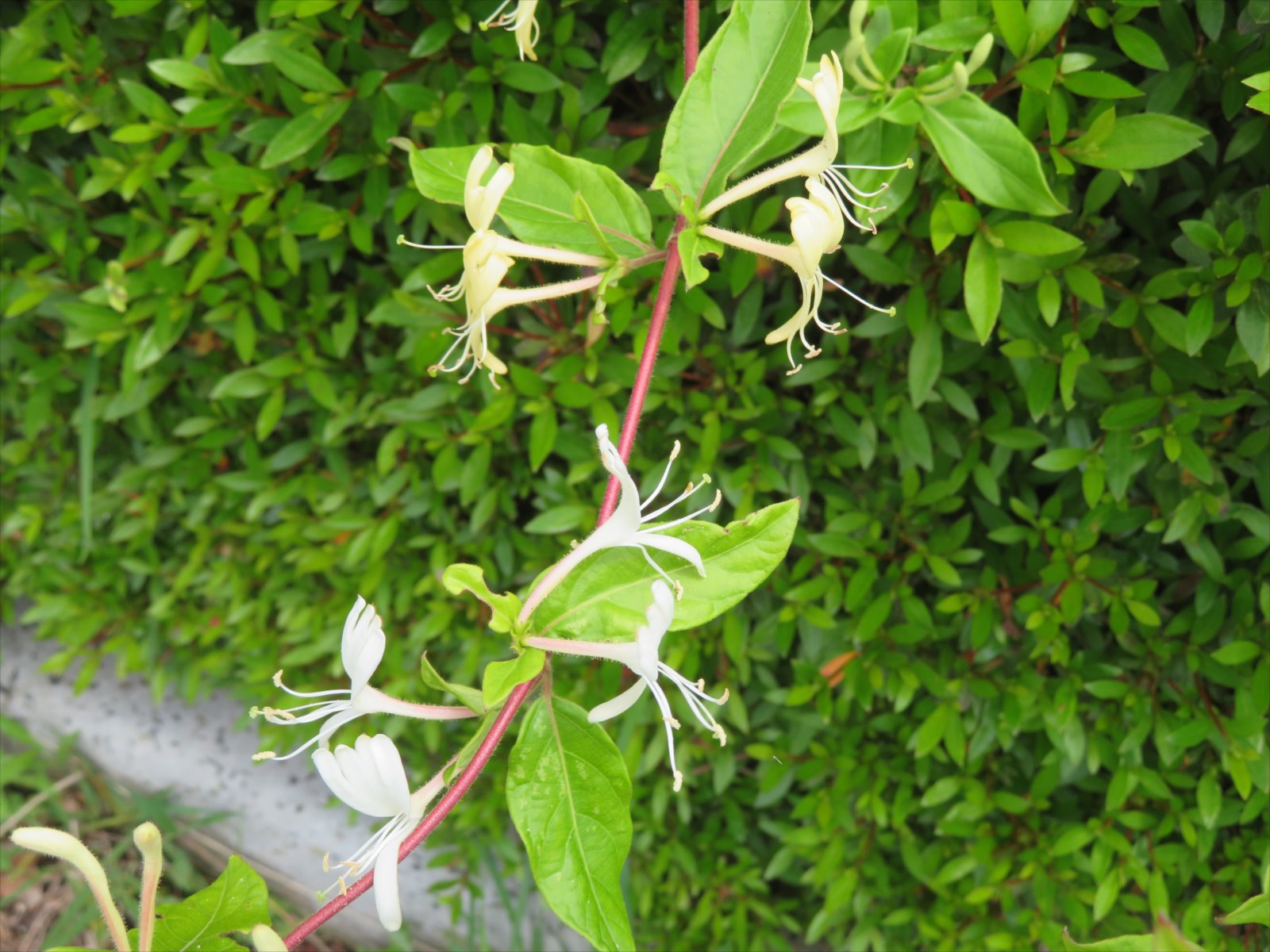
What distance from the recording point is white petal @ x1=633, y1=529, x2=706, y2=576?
0.57 meters

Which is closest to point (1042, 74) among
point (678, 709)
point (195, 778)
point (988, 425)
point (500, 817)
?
point (988, 425)

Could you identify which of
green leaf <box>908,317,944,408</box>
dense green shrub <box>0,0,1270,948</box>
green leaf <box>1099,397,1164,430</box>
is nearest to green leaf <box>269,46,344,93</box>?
dense green shrub <box>0,0,1270,948</box>

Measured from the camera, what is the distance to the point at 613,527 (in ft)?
1.88

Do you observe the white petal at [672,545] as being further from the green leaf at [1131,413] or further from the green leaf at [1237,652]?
the green leaf at [1237,652]

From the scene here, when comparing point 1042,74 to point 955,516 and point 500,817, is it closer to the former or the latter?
point 955,516

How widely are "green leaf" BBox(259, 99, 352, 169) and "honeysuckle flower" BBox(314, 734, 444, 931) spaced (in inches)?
31.7

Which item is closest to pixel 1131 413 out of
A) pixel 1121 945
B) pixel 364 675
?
pixel 1121 945

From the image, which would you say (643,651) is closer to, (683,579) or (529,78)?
(683,579)

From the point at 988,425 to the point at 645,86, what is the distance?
60 cm

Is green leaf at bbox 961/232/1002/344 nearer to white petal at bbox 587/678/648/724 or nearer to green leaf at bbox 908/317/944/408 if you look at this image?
green leaf at bbox 908/317/944/408

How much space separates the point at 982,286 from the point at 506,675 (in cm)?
62

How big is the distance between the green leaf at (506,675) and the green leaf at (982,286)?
1.84 feet

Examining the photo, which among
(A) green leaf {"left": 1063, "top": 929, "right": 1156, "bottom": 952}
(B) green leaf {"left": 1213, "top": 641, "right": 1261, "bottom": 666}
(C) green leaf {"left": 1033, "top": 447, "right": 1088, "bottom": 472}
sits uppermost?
(A) green leaf {"left": 1063, "top": 929, "right": 1156, "bottom": 952}

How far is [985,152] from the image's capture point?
785 mm
